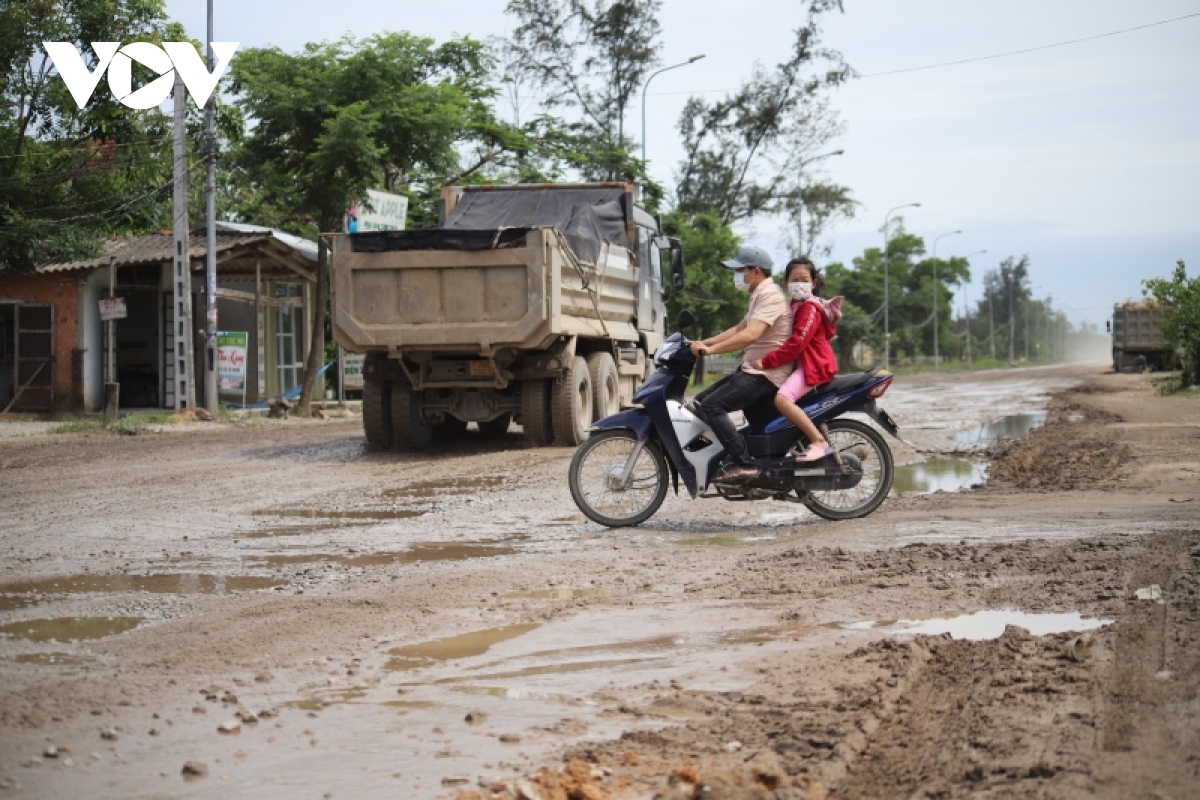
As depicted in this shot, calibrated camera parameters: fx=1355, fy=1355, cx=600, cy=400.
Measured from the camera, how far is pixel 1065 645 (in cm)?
486

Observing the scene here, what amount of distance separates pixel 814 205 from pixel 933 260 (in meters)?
36.8

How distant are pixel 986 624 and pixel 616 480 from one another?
3681 mm

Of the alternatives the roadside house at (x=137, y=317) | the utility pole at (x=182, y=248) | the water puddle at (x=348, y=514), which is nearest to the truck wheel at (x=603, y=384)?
the water puddle at (x=348, y=514)

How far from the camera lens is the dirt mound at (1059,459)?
1088 cm

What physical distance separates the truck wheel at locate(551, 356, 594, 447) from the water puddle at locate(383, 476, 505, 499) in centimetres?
260

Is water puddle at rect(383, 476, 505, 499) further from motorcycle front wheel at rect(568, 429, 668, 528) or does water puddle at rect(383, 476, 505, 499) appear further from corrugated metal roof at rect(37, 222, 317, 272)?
corrugated metal roof at rect(37, 222, 317, 272)

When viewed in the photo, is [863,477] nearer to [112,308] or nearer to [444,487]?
[444,487]

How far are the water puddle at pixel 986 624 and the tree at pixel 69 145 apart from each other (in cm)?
2193

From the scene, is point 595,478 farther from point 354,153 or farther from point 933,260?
point 933,260

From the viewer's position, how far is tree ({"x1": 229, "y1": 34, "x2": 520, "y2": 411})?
2330cm

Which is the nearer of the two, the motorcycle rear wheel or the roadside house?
the motorcycle rear wheel

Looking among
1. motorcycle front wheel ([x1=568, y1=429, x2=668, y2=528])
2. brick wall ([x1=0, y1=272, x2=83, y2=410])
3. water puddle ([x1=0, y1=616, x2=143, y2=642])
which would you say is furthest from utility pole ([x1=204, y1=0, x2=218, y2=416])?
water puddle ([x1=0, y1=616, x2=143, y2=642])

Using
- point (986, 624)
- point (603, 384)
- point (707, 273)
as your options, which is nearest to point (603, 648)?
point (986, 624)

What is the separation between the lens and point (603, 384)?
16172 mm
